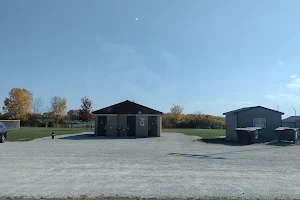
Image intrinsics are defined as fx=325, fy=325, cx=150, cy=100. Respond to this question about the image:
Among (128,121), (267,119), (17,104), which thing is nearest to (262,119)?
(267,119)

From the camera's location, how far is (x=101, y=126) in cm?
3406

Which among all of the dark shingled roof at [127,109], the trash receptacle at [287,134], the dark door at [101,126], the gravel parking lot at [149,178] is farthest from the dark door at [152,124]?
the gravel parking lot at [149,178]

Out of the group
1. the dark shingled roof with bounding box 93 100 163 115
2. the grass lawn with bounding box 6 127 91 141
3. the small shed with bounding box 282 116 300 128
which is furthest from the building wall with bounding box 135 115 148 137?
the small shed with bounding box 282 116 300 128

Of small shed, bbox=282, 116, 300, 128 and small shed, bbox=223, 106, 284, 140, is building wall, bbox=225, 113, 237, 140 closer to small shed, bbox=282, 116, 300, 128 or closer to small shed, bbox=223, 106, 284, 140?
small shed, bbox=223, 106, 284, 140

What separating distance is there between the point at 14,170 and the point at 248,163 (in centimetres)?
871

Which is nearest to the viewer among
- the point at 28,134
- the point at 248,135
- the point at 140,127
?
the point at 248,135

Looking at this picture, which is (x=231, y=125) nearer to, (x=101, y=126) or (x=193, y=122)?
(x=101, y=126)

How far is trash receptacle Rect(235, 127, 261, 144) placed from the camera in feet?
83.5

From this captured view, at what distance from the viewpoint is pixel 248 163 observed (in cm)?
1298

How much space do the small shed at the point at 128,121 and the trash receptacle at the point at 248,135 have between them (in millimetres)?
9874

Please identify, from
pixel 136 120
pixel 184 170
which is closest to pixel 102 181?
pixel 184 170

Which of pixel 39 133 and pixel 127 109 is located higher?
pixel 127 109

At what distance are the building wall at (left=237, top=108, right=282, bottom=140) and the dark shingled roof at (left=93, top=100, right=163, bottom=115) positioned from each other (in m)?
8.38

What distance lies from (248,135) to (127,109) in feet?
43.1
